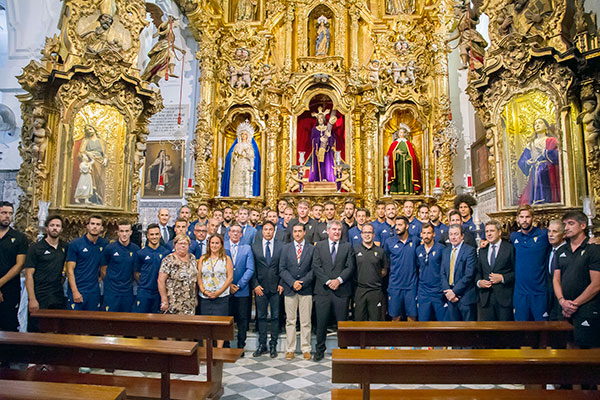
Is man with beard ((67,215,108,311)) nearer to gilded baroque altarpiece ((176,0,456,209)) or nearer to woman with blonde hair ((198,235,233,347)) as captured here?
woman with blonde hair ((198,235,233,347))

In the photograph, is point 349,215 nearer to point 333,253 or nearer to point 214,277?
point 333,253

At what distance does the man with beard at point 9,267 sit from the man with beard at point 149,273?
1257mm

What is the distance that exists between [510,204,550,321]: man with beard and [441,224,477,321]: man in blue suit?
1.54 ft

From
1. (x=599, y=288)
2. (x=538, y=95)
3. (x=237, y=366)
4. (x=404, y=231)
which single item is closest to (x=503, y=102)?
(x=538, y=95)

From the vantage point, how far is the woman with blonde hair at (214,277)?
5.07 metres

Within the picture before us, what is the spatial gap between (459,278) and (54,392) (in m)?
4.27

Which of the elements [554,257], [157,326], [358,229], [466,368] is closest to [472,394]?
[466,368]

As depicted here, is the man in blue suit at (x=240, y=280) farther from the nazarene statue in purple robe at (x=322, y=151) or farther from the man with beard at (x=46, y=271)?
the nazarene statue in purple robe at (x=322, y=151)

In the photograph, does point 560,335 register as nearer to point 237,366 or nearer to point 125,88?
point 237,366

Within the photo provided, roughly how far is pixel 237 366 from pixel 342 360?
2.78 meters

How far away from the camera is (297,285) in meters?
5.34

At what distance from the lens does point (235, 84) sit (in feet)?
35.4

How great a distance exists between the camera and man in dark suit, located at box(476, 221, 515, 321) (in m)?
4.80

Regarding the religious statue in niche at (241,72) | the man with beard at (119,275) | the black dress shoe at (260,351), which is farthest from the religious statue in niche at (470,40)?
the man with beard at (119,275)
